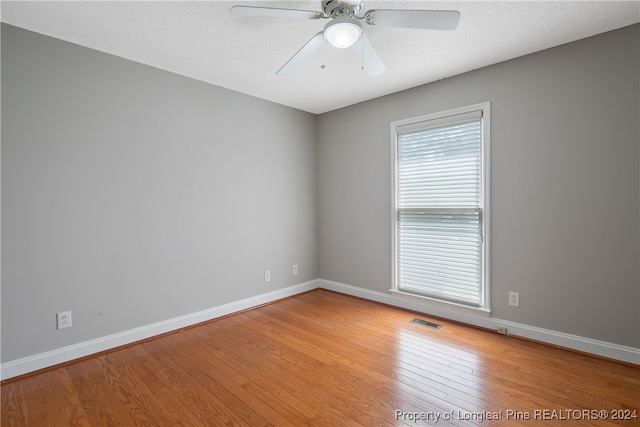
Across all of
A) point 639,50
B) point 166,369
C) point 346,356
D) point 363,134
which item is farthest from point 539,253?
point 166,369

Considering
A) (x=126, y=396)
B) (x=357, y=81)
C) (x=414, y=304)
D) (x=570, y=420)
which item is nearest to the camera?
(x=570, y=420)

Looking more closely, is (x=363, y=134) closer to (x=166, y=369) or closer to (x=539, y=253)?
(x=539, y=253)

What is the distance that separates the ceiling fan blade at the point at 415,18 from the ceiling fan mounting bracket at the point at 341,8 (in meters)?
0.15

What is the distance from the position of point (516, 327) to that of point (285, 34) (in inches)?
124

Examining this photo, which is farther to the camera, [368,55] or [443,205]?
[443,205]

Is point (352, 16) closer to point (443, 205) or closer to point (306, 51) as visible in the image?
point (306, 51)

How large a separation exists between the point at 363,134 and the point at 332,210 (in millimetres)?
1100

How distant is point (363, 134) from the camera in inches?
156

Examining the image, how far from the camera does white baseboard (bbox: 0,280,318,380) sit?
2234mm

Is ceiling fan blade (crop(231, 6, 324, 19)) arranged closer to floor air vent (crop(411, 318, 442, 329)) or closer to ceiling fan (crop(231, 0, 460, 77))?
ceiling fan (crop(231, 0, 460, 77))

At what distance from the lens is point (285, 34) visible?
7.72 feet

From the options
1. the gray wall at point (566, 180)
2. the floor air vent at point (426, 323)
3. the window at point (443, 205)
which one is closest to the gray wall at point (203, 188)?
the gray wall at point (566, 180)

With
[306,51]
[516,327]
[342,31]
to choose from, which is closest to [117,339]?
[306,51]

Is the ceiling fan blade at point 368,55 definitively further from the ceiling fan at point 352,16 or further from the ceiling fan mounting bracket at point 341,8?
the ceiling fan mounting bracket at point 341,8
